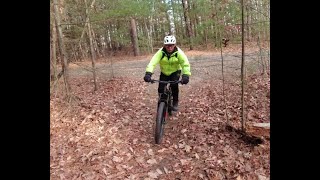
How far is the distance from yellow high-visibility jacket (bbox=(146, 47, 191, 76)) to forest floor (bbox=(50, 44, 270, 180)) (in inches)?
45.3

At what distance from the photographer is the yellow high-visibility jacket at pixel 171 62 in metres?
7.38

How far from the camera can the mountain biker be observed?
7.21 meters

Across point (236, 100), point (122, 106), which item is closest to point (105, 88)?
point (122, 106)

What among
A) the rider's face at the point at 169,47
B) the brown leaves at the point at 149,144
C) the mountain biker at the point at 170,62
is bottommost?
the brown leaves at the point at 149,144

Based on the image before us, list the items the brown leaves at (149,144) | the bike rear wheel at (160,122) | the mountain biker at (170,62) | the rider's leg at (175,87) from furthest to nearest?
the rider's leg at (175,87)
the mountain biker at (170,62)
the bike rear wheel at (160,122)
the brown leaves at (149,144)

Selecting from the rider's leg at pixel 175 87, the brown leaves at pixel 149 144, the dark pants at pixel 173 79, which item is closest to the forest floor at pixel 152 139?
the brown leaves at pixel 149 144

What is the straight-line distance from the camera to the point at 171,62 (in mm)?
7840

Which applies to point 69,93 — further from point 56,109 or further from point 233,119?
point 233,119

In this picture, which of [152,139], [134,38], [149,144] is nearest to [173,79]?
[152,139]

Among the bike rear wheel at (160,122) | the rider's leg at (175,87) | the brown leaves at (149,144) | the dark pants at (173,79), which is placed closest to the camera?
the brown leaves at (149,144)

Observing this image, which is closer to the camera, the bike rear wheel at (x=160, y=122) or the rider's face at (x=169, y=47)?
the bike rear wheel at (x=160, y=122)

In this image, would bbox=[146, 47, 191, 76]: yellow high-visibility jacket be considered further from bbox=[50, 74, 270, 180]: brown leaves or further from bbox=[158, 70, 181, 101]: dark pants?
bbox=[50, 74, 270, 180]: brown leaves

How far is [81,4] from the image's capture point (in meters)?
12.8

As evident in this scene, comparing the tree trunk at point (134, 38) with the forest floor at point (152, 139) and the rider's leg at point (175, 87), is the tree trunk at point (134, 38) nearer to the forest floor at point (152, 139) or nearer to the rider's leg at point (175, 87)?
the forest floor at point (152, 139)
